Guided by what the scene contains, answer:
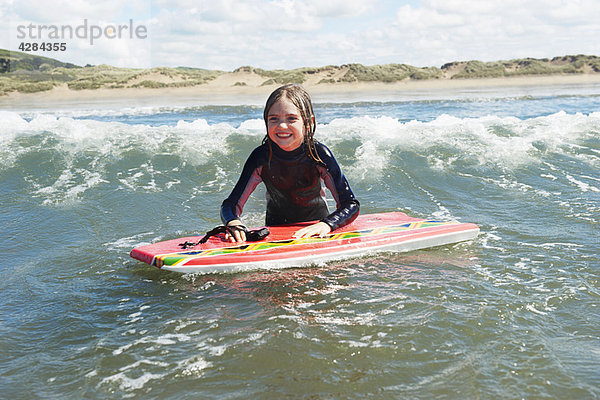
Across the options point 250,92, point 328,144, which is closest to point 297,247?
point 328,144

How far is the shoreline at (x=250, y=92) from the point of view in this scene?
28.0 m

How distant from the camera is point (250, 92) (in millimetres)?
32438

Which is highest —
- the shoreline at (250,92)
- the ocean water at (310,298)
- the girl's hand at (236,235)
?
the shoreline at (250,92)

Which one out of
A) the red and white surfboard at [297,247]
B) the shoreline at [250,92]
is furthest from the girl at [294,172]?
the shoreline at [250,92]

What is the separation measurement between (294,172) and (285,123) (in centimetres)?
49

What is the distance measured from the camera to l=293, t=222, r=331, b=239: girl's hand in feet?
15.9

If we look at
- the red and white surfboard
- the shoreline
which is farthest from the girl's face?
the shoreline

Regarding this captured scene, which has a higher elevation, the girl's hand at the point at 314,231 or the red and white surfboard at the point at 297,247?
the girl's hand at the point at 314,231

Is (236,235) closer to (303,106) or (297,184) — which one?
(297,184)

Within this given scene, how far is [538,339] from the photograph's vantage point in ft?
10.5

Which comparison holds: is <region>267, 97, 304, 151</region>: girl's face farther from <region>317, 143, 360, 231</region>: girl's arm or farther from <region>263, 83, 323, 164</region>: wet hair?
<region>317, 143, 360, 231</region>: girl's arm

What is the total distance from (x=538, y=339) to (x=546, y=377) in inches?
18.9

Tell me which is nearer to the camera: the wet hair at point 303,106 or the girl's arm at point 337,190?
the wet hair at point 303,106

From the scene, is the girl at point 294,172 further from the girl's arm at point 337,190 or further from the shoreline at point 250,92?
the shoreline at point 250,92
